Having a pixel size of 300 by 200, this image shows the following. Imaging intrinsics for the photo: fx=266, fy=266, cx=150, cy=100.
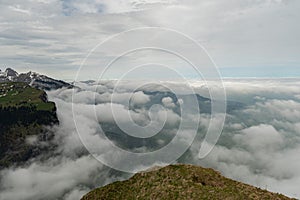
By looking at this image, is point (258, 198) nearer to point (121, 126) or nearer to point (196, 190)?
point (196, 190)

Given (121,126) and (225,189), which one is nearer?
(225,189)

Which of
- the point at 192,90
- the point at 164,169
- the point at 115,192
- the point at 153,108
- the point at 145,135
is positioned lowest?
the point at 115,192

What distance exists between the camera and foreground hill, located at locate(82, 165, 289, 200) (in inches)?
1699

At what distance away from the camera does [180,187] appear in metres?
45.6

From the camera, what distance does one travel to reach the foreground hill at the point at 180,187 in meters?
43.2

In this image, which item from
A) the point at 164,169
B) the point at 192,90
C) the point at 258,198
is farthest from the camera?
the point at 164,169

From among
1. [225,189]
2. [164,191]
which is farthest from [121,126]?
[225,189]

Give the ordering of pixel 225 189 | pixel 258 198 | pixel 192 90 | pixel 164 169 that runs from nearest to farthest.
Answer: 1. pixel 258 198
2. pixel 225 189
3. pixel 192 90
4. pixel 164 169

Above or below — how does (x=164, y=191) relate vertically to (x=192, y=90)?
below

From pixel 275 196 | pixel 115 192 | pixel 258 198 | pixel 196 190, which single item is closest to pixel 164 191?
pixel 196 190

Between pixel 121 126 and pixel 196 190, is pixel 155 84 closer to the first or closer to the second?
pixel 121 126

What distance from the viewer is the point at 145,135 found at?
172 ft

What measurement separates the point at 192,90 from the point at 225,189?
17.9 metres

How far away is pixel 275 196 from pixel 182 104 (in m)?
22.0
